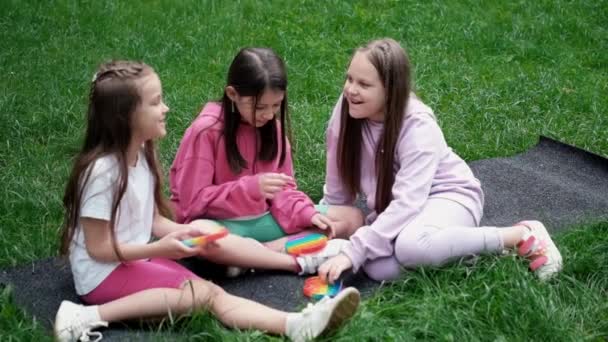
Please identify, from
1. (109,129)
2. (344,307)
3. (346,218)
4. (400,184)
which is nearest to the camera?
(344,307)

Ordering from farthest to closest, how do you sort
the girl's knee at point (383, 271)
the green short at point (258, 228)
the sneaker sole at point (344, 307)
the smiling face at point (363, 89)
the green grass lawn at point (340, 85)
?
the green short at point (258, 228)
the smiling face at point (363, 89)
the girl's knee at point (383, 271)
the green grass lawn at point (340, 85)
the sneaker sole at point (344, 307)

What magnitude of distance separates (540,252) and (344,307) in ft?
3.33

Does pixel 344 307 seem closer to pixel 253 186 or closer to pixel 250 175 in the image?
pixel 253 186

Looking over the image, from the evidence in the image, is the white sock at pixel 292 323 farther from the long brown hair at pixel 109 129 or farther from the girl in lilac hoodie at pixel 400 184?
the long brown hair at pixel 109 129

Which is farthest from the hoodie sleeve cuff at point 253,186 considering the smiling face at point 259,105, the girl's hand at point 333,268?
the girl's hand at point 333,268

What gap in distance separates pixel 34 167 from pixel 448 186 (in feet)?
7.29

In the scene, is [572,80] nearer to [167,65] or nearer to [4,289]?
[167,65]

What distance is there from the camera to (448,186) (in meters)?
3.53

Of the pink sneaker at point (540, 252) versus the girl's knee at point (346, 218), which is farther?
the girl's knee at point (346, 218)

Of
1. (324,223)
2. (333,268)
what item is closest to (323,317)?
(333,268)

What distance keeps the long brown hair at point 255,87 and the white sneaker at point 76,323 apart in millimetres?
917

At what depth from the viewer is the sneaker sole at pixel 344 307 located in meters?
2.69

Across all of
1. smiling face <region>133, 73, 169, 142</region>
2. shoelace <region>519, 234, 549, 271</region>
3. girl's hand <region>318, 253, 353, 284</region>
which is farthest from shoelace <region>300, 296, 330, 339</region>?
shoelace <region>519, 234, 549, 271</region>

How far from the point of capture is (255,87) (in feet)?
11.0
